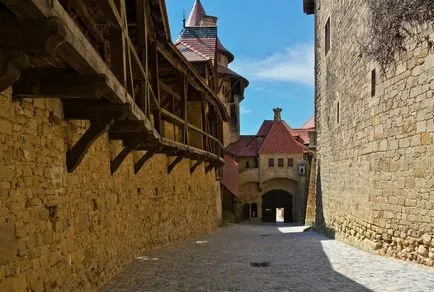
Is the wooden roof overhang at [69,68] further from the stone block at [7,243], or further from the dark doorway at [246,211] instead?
the dark doorway at [246,211]

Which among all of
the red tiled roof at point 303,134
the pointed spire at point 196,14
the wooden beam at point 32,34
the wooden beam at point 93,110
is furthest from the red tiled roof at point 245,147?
the wooden beam at point 32,34

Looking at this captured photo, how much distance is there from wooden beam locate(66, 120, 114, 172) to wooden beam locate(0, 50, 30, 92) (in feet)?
6.56

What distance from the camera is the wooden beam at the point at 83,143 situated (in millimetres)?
5816

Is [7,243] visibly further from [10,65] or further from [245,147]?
[245,147]

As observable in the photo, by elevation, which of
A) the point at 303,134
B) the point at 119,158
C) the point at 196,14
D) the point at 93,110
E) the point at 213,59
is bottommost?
the point at 119,158

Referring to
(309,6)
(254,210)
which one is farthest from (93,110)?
(254,210)

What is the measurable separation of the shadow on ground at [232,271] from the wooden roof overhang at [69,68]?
2.03 m

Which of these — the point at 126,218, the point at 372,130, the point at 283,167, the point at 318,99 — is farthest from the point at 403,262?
the point at 283,167

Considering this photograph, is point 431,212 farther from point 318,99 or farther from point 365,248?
point 318,99

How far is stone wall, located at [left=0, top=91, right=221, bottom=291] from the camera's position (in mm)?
4281

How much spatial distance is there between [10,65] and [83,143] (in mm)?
2321

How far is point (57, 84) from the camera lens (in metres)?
4.36

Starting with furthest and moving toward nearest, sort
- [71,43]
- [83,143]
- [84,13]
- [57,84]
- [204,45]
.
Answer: [204,45] → [83,143] → [84,13] → [57,84] → [71,43]

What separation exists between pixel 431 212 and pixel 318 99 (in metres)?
10.9
